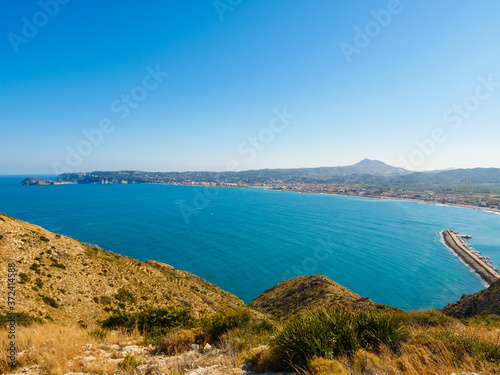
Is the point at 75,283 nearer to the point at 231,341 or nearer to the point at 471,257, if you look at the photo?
the point at 231,341

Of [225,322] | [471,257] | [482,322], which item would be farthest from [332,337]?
[471,257]

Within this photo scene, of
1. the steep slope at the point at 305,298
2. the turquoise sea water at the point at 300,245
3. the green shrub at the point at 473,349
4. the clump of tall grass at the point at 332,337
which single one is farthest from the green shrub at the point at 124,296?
the turquoise sea water at the point at 300,245

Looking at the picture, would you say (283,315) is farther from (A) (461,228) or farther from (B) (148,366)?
(A) (461,228)

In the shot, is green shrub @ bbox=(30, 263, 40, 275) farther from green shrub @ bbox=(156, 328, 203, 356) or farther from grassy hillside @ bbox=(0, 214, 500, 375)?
green shrub @ bbox=(156, 328, 203, 356)

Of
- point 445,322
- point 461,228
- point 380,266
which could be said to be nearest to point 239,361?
point 445,322

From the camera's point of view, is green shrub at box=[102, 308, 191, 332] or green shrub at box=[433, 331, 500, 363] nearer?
green shrub at box=[433, 331, 500, 363]

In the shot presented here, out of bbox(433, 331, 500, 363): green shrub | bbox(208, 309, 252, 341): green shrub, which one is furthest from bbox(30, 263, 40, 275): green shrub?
bbox(433, 331, 500, 363): green shrub

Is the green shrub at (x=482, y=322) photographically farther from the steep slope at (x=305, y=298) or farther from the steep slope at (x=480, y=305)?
the steep slope at (x=305, y=298)
